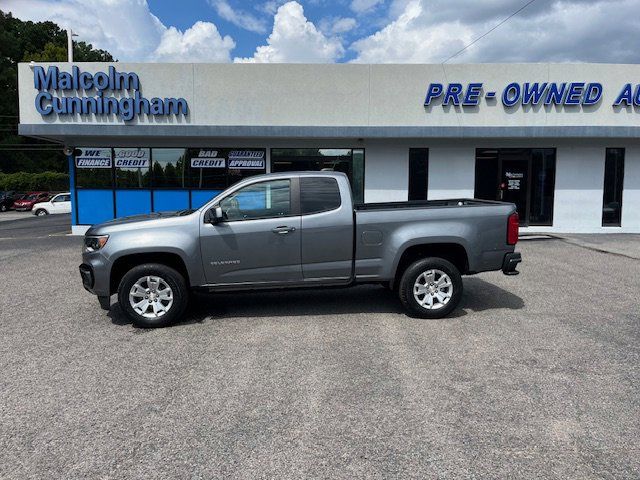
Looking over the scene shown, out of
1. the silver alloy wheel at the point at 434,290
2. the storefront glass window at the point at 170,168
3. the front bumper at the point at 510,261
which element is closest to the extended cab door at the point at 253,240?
the silver alloy wheel at the point at 434,290

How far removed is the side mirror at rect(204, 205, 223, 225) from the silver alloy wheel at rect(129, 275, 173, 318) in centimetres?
96

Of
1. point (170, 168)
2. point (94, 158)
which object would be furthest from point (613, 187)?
point (94, 158)

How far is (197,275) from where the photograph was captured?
5984 mm

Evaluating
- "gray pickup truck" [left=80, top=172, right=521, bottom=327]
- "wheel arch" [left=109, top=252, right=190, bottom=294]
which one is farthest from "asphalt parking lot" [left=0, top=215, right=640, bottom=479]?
"wheel arch" [left=109, top=252, right=190, bottom=294]

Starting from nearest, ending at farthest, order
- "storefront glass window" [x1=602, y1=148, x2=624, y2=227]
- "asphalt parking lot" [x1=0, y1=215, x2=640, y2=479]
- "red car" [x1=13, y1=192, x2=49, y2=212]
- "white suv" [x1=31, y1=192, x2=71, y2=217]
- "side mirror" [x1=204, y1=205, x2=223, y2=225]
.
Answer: "asphalt parking lot" [x1=0, y1=215, x2=640, y2=479] < "side mirror" [x1=204, y1=205, x2=223, y2=225] < "storefront glass window" [x1=602, y1=148, x2=624, y2=227] < "white suv" [x1=31, y1=192, x2=71, y2=217] < "red car" [x1=13, y1=192, x2=49, y2=212]

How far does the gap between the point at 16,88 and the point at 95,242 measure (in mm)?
63701

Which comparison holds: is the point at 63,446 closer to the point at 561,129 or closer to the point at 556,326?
the point at 556,326

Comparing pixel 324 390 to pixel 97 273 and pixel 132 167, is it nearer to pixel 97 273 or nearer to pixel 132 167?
pixel 97 273

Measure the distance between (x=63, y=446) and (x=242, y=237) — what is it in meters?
3.17

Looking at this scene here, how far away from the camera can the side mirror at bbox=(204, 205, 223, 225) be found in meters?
5.82

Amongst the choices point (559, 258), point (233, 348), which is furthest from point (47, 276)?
point (559, 258)

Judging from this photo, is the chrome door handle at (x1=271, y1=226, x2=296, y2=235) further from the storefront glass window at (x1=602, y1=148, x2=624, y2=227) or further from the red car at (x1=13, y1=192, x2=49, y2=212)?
the red car at (x1=13, y1=192, x2=49, y2=212)

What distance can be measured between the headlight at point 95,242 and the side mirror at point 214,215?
127cm

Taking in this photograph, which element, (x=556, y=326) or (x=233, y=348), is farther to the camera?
(x=556, y=326)
